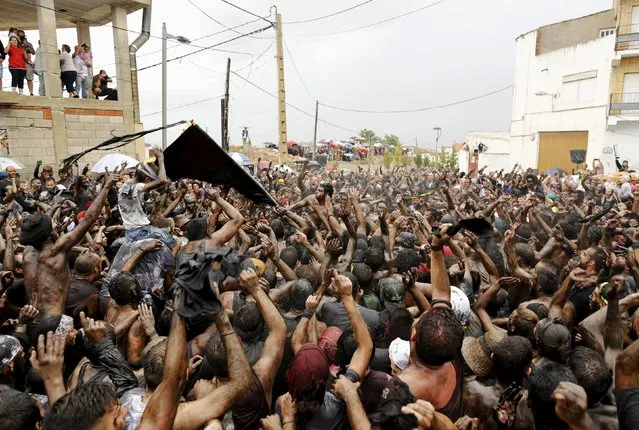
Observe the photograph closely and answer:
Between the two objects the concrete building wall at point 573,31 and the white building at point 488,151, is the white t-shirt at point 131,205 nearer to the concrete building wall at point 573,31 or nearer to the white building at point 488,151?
the concrete building wall at point 573,31

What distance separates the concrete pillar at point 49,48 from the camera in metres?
13.9

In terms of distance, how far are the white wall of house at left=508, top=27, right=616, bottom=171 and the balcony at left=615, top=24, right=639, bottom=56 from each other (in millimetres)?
369

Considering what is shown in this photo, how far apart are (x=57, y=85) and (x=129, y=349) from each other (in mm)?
13922

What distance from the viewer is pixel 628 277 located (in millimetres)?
4121

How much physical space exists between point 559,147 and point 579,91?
11.9 ft

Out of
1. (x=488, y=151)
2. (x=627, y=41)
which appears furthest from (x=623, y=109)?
(x=488, y=151)

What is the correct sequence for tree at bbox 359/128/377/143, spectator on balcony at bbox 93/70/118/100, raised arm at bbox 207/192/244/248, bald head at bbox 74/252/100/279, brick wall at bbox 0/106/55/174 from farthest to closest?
tree at bbox 359/128/377/143 < spectator on balcony at bbox 93/70/118/100 < brick wall at bbox 0/106/55/174 < bald head at bbox 74/252/100/279 < raised arm at bbox 207/192/244/248

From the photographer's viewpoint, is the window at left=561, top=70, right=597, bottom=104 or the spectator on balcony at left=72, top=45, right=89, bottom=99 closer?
the spectator on balcony at left=72, top=45, right=89, bottom=99

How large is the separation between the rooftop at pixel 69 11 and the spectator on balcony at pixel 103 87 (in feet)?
7.96

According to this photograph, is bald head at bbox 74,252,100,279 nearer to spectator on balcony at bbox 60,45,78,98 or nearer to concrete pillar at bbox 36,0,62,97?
concrete pillar at bbox 36,0,62,97

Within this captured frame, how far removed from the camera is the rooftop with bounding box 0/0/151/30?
1578 centimetres

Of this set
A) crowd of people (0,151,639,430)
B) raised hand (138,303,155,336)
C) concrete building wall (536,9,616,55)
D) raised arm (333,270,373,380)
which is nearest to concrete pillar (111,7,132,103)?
crowd of people (0,151,639,430)

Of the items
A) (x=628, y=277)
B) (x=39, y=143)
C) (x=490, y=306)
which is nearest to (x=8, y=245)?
(x=490, y=306)

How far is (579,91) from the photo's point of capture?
27703mm
